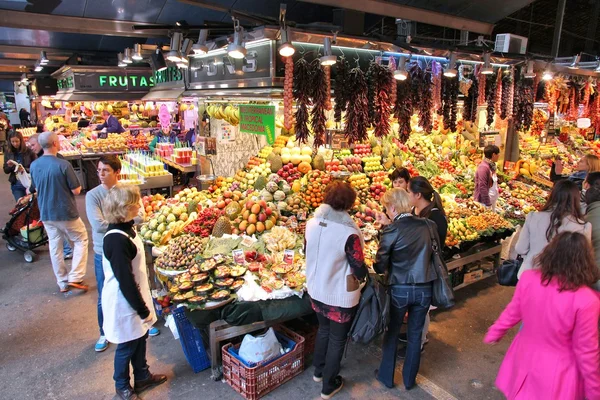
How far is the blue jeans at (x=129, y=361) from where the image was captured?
321cm

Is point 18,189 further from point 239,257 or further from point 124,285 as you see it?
point 124,285

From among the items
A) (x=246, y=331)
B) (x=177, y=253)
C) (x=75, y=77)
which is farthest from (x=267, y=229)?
(x=75, y=77)

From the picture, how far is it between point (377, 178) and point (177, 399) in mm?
4276

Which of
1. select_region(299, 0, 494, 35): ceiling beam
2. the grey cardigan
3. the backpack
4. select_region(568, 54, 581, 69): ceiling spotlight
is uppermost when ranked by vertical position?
select_region(299, 0, 494, 35): ceiling beam

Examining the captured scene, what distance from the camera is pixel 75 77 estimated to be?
10.2 metres

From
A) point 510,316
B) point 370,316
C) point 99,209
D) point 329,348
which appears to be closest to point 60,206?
point 99,209

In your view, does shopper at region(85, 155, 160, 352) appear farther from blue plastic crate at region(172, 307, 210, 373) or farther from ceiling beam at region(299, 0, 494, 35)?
ceiling beam at region(299, 0, 494, 35)

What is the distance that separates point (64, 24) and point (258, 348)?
20.7 feet

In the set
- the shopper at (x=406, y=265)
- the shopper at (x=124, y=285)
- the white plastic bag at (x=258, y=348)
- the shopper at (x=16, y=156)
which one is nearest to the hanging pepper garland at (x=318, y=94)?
the shopper at (x=406, y=265)

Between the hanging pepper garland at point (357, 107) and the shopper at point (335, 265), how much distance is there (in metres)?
2.09

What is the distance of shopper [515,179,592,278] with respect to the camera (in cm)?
329

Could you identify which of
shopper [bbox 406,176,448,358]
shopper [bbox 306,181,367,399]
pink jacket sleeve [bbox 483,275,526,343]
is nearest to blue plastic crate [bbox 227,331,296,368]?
shopper [bbox 306,181,367,399]

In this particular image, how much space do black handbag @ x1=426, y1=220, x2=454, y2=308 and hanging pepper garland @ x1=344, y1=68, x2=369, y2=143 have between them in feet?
7.34

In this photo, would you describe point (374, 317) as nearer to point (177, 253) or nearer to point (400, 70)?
point (177, 253)
